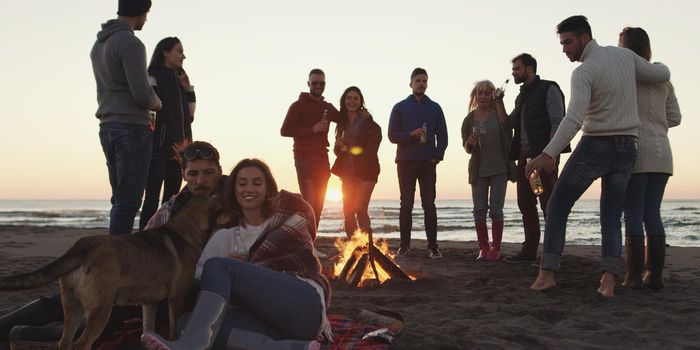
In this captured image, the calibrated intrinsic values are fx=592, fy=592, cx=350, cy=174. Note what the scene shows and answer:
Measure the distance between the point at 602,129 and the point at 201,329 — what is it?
387 centimetres

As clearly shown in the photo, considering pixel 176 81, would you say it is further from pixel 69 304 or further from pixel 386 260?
pixel 69 304

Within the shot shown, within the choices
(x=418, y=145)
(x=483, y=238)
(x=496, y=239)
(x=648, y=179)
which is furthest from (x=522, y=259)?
(x=648, y=179)

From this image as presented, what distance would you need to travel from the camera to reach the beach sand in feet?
13.4

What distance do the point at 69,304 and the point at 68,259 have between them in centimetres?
28

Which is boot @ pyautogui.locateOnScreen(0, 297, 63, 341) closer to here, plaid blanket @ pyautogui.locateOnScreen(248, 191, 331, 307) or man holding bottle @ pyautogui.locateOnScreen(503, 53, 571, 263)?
plaid blanket @ pyautogui.locateOnScreen(248, 191, 331, 307)

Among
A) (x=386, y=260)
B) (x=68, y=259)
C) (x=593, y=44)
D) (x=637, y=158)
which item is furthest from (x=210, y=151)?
(x=637, y=158)

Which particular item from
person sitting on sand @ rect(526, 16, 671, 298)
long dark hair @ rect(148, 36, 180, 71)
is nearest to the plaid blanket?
person sitting on sand @ rect(526, 16, 671, 298)

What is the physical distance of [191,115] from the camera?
6355mm

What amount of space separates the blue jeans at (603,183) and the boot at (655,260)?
0.55 metres

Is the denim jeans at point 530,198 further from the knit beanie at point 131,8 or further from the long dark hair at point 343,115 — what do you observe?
the knit beanie at point 131,8

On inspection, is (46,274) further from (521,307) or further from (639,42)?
(639,42)

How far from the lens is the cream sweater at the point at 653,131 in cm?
554

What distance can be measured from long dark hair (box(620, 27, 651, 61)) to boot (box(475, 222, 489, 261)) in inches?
127

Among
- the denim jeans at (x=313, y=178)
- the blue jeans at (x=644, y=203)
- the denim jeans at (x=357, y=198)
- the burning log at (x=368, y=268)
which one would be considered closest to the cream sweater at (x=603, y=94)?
the blue jeans at (x=644, y=203)
